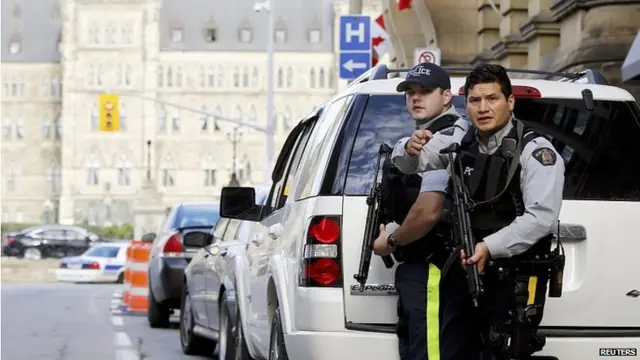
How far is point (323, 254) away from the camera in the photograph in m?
7.54

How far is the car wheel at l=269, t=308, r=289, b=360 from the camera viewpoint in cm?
821

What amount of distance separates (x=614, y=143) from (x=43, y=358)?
8.49 meters

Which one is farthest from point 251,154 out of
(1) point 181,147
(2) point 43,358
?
(2) point 43,358

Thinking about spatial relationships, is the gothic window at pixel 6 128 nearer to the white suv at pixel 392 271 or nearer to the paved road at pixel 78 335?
the paved road at pixel 78 335

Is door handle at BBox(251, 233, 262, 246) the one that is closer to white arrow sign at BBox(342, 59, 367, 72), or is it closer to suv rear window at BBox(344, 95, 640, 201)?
suv rear window at BBox(344, 95, 640, 201)

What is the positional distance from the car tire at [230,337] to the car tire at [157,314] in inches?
343

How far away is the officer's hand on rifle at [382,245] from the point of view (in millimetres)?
7055

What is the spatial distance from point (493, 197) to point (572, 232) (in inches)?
39.0

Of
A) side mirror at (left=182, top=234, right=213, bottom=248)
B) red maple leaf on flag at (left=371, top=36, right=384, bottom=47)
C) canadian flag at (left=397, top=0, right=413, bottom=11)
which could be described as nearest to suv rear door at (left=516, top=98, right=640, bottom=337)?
side mirror at (left=182, top=234, right=213, bottom=248)

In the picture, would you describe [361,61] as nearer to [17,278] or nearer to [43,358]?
[43,358]

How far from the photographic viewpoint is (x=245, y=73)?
158 m

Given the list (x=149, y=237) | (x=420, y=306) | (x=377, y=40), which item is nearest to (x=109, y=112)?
(x=377, y=40)

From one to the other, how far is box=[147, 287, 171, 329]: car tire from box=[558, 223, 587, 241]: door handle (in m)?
13.5

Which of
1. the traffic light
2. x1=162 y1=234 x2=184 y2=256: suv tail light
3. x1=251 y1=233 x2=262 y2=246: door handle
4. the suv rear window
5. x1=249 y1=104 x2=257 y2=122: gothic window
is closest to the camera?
the suv rear window
